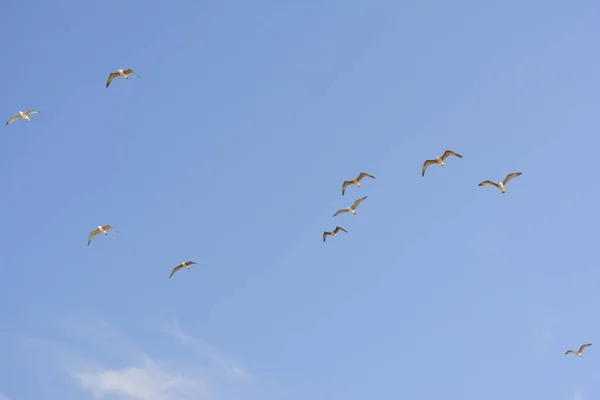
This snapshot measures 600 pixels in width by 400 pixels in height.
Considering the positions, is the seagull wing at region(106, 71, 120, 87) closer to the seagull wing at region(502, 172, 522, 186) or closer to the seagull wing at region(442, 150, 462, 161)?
the seagull wing at region(442, 150, 462, 161)

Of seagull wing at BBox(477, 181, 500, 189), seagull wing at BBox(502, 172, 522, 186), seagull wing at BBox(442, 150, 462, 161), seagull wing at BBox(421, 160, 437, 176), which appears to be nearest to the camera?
seagull wing at BBox(442, 150, 462, 161)

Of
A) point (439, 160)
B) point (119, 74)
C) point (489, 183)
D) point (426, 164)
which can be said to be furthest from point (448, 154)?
point (119, 74)

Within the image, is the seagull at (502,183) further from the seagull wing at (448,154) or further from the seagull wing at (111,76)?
the seagull wing at (111,76)

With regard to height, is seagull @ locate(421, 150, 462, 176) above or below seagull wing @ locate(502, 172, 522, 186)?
above

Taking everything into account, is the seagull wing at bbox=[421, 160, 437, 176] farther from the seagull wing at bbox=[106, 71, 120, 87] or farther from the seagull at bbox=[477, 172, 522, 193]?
the seagull wing at bbox=[106, 71, 120, 87]

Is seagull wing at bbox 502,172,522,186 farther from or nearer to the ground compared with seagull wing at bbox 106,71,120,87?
nearer to the ground

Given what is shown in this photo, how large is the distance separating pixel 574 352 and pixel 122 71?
92.9 m

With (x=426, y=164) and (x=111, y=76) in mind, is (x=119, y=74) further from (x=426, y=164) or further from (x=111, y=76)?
(x=426, y=164)

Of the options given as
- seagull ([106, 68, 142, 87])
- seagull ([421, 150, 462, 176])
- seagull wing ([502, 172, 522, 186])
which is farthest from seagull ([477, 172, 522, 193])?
seagull ([106, 68, 142, 87])

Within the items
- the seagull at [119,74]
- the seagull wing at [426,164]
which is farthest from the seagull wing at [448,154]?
the seagull at [119,74]

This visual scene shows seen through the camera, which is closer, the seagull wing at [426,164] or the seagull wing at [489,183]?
the seagull wing at [426,164]

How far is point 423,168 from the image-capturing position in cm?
10506

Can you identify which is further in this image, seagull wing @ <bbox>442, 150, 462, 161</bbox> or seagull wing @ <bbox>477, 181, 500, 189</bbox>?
seagull wing @ <bbox>477, 181, 500, 189</bbox>

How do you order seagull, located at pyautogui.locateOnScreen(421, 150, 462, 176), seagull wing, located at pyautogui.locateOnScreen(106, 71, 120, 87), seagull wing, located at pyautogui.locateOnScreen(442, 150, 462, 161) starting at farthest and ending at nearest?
seagull wing, located at pyautogui.locateOnScreen(106, 71, 120, 87)
seagull, located at pyautogui.locateOnScreen(421, 150, 462, 176)
seagull wing, located at pyautogui.locateOnScreen(442, 150, 462, 161)
